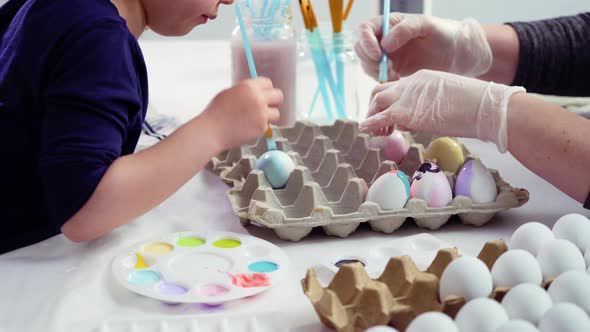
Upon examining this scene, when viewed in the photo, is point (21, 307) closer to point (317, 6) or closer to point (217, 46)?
point (217, 46)

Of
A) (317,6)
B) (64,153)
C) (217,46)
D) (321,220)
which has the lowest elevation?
(317,6)

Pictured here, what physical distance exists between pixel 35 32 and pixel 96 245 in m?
0.23

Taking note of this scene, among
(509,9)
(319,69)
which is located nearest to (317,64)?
(319,69)

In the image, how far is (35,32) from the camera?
76 cm

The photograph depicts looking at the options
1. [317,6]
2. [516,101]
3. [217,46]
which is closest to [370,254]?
[516,101]

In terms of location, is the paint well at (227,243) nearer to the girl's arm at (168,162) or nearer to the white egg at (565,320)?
the girl's arm at (168,162)

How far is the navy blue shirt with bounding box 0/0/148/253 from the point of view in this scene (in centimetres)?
70

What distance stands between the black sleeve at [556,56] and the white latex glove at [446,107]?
1.34 ft

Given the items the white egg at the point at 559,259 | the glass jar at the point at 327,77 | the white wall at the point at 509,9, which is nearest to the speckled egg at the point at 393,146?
the glass jar at the point at 327,77

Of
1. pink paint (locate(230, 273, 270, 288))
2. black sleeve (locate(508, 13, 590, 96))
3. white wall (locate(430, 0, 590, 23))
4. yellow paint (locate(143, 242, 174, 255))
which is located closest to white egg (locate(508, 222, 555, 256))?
pink paint (locate(230, 273, 270, 288))

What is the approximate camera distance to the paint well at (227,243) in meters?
0.74

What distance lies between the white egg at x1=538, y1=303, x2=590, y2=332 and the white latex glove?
16.4 inches

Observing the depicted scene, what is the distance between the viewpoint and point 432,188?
811 mm

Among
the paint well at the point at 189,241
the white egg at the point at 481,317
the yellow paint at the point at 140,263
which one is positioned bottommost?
the paint well at the point at 189,241
